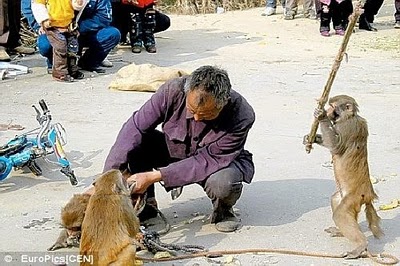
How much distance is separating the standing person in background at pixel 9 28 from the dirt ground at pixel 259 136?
1.11 ft

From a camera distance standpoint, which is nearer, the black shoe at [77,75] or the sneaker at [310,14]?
the black shoe at [77,75]

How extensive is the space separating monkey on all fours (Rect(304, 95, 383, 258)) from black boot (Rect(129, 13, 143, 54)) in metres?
7.41

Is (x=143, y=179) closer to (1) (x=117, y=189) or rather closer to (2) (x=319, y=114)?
(1) (x=117, y=189)

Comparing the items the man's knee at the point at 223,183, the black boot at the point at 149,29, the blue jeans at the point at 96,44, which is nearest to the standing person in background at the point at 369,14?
the black boot at the point at 149,29

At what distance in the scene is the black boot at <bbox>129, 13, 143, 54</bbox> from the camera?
40.9 feet

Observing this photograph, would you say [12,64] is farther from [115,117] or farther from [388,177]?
A: [388,177]

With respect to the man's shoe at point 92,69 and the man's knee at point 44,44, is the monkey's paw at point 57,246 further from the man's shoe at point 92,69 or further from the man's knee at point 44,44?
the man's shoe at point 92,69

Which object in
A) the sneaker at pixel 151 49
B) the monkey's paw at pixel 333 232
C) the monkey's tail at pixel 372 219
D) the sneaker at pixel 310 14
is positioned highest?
the monkey's tail at pixel 372 219

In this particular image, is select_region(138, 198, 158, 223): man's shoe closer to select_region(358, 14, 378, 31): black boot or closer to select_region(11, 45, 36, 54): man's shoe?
select_region(11, 45, 36, 54): man's shoe

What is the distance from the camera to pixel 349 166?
5.30 m

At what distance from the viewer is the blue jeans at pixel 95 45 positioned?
420 inches

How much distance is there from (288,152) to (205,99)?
2.52m

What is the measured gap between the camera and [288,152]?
739 centimetres

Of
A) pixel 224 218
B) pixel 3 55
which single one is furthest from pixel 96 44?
pixel 224 218
